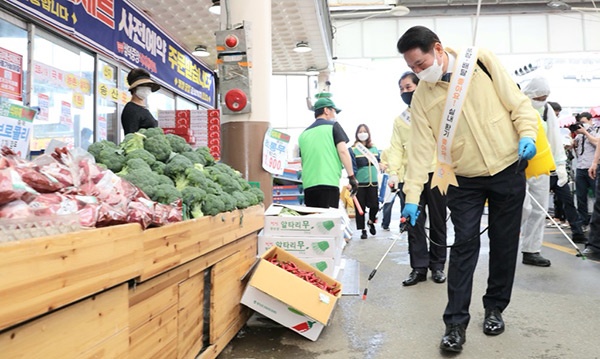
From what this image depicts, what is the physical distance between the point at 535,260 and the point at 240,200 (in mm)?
3302

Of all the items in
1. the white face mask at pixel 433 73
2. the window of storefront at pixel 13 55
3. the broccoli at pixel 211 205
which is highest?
the window of storefront at pixel 13 55

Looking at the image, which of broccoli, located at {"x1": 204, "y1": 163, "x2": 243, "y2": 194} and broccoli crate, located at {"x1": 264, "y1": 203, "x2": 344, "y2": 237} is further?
broccoli crate, located at {"x1": 264, "y1": 203, "x2": 344, "y2": 237}

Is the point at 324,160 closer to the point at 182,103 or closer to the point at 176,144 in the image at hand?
the point at 176,144

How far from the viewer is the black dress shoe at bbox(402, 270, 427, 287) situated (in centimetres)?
413

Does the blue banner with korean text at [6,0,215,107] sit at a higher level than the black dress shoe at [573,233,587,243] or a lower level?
higher

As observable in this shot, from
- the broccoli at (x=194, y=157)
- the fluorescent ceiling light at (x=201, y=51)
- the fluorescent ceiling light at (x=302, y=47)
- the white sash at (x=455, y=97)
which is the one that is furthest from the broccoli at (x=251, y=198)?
the fluorescent ceiling light at (x=201, y=51)

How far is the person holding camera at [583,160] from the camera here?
6.80 meters

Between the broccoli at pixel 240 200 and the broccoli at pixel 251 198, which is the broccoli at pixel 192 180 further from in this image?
the broccoli at pixel 251 198

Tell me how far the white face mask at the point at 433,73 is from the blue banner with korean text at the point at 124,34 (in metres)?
3.58

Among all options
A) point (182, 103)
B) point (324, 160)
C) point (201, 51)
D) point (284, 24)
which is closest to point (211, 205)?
point (324, 160)

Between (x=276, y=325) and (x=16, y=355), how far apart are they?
209 cm

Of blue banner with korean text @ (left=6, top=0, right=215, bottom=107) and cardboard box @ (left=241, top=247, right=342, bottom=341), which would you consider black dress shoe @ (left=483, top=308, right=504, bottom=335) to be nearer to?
cardboard box @ (left=241, top=247, right=342, bottom=341)

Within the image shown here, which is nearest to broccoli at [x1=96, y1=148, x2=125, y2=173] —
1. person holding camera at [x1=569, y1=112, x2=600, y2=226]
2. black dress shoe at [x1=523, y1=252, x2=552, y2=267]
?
black dress shoe at [x1=523, y1=252, x2=552, y2=267]

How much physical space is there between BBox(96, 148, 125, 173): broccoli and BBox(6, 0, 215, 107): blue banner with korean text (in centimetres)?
262
